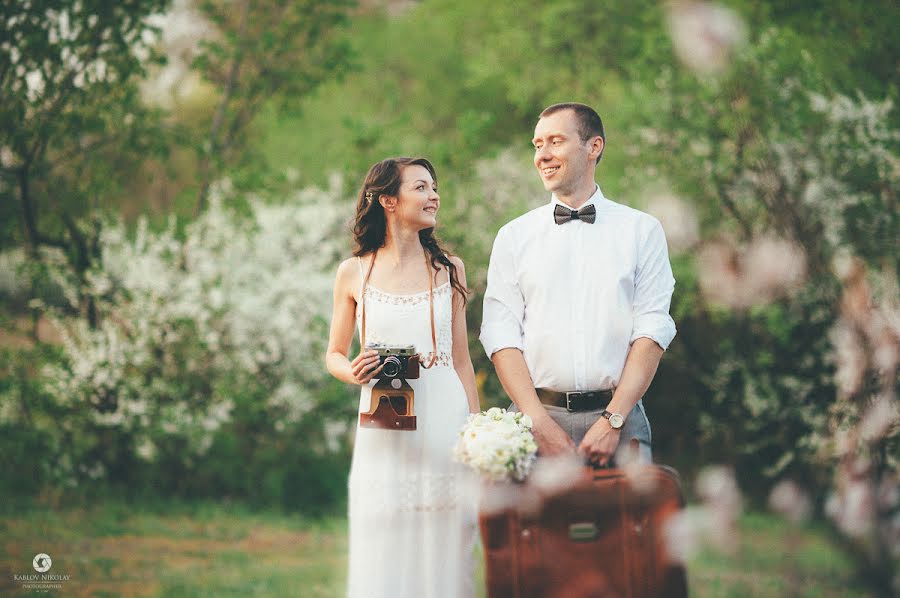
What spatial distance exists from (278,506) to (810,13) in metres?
7.18

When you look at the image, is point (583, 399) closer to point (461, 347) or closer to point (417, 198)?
point (461, 347)

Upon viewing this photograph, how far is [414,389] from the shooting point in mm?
4043

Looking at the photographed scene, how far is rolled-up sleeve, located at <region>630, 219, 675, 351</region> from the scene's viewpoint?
12.0 ft

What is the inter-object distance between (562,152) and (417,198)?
0.72 m

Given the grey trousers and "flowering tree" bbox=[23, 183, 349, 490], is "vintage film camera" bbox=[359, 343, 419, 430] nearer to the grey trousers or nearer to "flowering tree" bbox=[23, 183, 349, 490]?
the grey trousers

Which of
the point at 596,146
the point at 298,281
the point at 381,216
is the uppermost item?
the point at 298,281

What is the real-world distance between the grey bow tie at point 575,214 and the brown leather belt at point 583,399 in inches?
27.2

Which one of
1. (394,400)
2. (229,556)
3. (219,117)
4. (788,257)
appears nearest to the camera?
(394,400)

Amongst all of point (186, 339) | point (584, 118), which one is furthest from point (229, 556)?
point (584, 118)

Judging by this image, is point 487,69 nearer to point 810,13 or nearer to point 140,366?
point 810,13

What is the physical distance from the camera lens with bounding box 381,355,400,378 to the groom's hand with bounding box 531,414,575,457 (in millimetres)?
581

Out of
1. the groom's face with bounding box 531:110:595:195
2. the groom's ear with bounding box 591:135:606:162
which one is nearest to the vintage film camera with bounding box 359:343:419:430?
the groom's face with bounding box 531:110:595:195

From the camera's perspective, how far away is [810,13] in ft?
30.2

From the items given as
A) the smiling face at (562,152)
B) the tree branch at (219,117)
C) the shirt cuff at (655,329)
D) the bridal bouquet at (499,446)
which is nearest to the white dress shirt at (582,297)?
the shirt cuff at (655,329)
